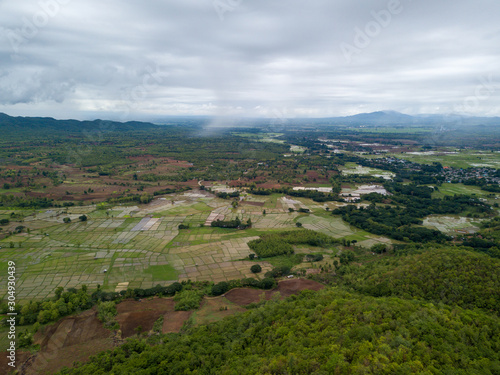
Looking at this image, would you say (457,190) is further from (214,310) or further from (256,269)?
(214,310)

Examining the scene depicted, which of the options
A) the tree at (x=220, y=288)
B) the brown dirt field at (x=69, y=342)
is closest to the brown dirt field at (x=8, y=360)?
the brown dirt field at (x=69, y=342)

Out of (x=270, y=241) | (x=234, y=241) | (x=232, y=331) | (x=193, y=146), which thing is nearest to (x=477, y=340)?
(x=232, y=331)

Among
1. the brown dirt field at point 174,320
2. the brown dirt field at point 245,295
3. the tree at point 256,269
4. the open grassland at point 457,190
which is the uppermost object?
the open grassland at point 457,190

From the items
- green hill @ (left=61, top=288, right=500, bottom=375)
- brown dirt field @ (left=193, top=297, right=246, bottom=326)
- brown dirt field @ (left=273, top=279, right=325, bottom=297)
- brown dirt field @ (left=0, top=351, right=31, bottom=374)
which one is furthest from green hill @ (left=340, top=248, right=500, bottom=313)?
brown dirt field @ (left=0, top=351, right=31, bottom=374)

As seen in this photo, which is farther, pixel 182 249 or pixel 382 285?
pixel 182 249

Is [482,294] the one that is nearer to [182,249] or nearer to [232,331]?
[232,331]

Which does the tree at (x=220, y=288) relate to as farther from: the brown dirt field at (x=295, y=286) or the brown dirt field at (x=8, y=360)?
the brown dirt field at (x=8, y=360)

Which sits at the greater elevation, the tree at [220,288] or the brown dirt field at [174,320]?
the tree at [220,288]
